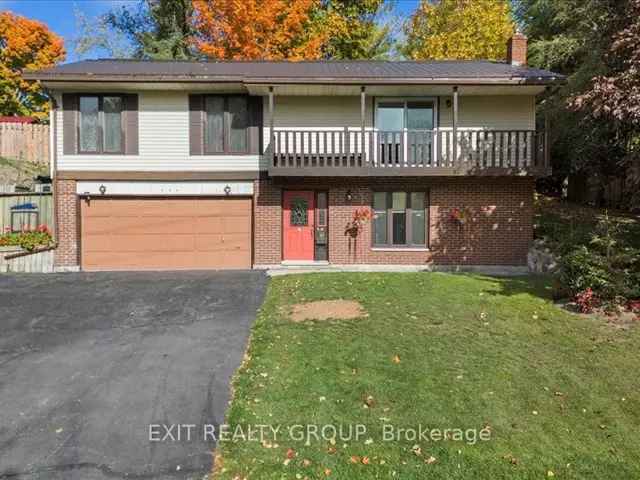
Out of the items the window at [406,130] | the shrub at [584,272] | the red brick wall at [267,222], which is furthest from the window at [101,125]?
the shrub at [584,272]

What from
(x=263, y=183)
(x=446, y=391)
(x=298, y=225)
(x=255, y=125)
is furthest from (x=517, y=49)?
(x=446, y=391)

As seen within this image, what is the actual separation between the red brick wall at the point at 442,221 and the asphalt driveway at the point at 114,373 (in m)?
3.05

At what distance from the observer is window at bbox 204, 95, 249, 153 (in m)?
13.2

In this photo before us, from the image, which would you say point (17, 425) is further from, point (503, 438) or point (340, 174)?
point (340, 174)

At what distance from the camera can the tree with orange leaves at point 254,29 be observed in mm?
21703

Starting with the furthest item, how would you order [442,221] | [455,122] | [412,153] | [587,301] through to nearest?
[442,221], [412,153], [455,122], [587,301]

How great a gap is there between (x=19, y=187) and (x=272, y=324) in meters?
12.3

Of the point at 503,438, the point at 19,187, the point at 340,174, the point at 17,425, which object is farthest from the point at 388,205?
the point at 19,187

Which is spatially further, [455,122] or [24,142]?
[24,142]

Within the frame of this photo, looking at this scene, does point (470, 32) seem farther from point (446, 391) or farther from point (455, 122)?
point (446, 391)

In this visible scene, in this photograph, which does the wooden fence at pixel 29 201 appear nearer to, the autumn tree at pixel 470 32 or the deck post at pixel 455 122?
the deck post at pixel 455 122

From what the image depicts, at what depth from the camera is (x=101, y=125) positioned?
13094mm

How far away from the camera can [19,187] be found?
51.5 feet

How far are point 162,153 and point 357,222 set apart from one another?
5634mm
